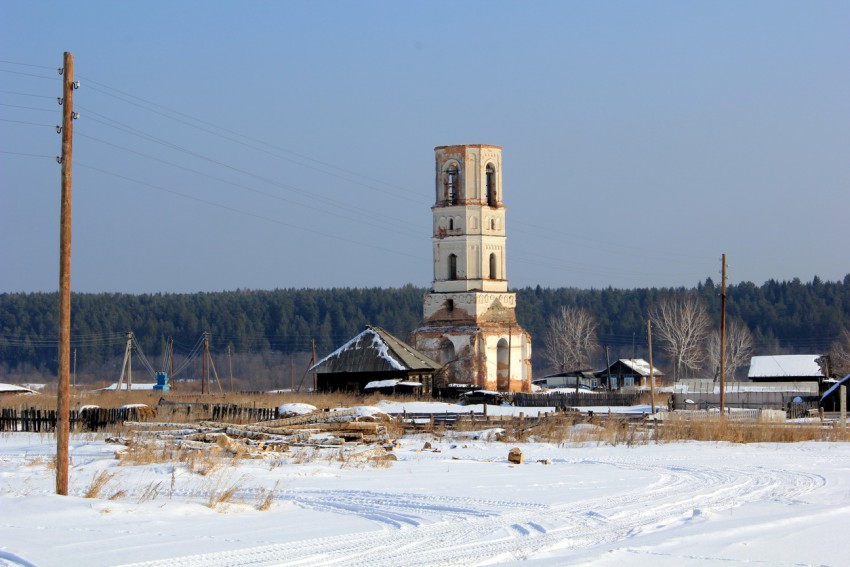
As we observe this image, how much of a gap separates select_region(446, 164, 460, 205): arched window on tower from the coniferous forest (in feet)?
211

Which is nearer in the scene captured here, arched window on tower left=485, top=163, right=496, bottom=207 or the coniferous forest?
arched window on tower left=485, top=163, right=496, bottom=207

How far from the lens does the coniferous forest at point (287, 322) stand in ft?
441

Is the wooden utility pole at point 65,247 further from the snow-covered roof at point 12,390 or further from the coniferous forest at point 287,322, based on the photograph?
the coniferous forest at point 287,322

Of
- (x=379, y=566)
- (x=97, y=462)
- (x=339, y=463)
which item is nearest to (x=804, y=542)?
(x=379, y=566)

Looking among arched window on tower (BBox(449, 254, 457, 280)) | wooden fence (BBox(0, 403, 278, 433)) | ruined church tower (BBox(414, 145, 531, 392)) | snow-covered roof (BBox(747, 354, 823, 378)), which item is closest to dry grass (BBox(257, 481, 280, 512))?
wooden fence (BBox(0, 403, 278, 433))

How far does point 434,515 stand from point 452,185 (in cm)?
5187

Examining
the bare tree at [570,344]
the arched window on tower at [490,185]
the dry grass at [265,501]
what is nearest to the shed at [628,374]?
the bare tree at [570,344]

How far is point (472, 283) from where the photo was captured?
63281 millimetres

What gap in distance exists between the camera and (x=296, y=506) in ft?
46.8

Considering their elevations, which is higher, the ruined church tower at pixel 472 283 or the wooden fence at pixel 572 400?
the ruined church tower at pixel 472 283

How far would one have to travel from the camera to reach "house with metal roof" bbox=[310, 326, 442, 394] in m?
55.4

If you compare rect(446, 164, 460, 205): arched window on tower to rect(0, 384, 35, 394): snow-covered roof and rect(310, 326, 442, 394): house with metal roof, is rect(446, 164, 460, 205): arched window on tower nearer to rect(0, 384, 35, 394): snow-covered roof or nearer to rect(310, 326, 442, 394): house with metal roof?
rect(310, 326, 442, 394): house with metal roof

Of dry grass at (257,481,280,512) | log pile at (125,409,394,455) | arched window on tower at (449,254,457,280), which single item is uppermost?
arched window on tower at (449,254,457,280)

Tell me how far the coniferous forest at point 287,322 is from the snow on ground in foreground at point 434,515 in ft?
353
